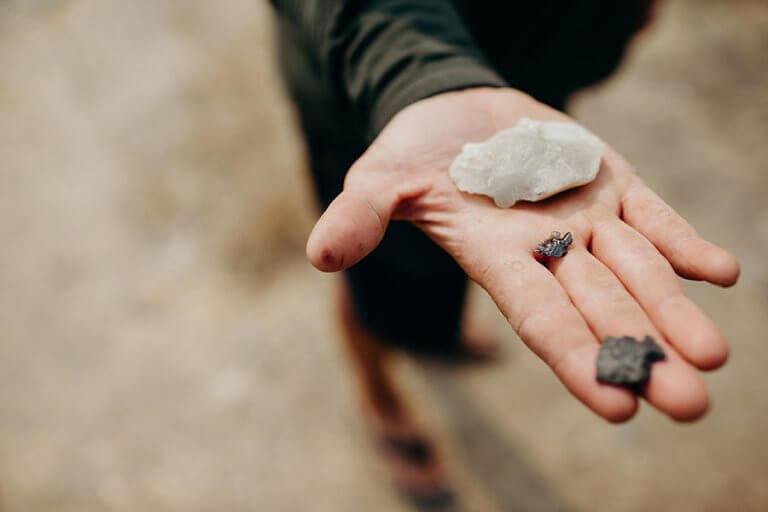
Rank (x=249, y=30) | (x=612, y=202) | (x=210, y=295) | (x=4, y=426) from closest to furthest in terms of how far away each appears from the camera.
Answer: (x=612, y=202) → (x=4, y=426) → (x=210, y=295) → (x=249, y=30)

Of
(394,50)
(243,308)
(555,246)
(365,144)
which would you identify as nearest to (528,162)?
(555,246)

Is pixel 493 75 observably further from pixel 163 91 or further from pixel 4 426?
pixel 163 91

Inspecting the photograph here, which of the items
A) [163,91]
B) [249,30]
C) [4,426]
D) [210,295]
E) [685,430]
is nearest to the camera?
[685,430]

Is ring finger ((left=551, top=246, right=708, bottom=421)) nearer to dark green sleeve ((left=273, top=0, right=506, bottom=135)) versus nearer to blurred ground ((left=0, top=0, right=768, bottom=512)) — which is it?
dark green sleeve ((left=273, top=0, right=506, bottom=135))

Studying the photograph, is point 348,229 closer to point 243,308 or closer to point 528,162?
point 528,162

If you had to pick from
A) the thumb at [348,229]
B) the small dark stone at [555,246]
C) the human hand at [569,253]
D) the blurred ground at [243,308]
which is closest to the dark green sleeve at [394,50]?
the human hand at [569,253]

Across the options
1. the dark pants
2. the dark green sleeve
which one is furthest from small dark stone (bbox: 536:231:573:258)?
the dark pants

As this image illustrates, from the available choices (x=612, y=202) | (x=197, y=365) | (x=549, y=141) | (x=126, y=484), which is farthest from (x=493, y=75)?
(x=126, y=484)

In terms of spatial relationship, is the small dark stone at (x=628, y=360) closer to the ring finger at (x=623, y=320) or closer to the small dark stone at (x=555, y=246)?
the ring finger at (x=623, y=320)
